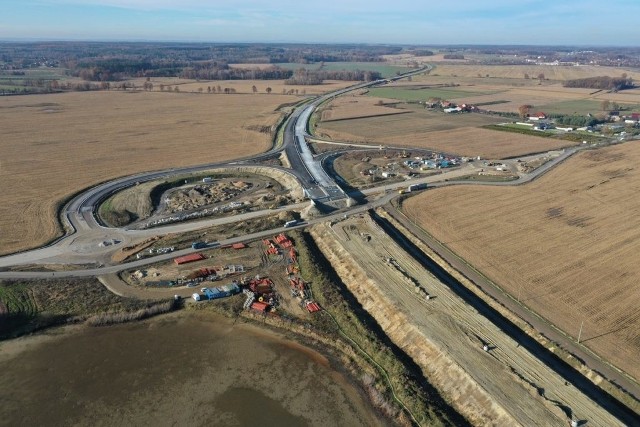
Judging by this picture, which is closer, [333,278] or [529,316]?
[529,316]

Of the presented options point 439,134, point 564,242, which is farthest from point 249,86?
point 564,242

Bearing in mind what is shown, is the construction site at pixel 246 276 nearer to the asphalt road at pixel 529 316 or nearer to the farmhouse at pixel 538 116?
the asphalt road at pixel 529 316

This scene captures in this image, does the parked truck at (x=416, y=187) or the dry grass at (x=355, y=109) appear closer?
the parked truck at (x=416, y=187)

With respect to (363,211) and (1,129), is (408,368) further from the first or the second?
(1,129)

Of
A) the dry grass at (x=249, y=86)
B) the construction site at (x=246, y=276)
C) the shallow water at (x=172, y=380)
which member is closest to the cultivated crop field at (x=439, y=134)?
the construction site at (x=246, y=276)

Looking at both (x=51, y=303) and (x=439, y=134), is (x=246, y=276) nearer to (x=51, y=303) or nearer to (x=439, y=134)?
(x=51, y=303)

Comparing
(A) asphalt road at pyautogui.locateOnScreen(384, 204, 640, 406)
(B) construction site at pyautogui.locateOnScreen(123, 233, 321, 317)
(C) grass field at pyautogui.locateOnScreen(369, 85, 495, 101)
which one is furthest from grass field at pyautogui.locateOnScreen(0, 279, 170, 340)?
(C) grass field at pyautogui.locateOnScreen(369, 85, 495, 101)
